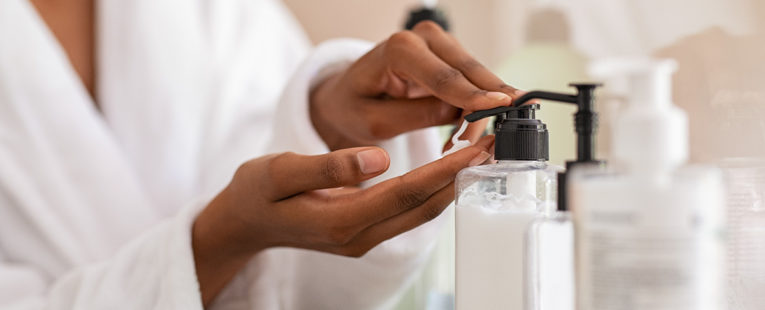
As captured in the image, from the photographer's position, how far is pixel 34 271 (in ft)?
1.88

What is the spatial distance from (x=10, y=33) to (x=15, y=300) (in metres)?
0.26

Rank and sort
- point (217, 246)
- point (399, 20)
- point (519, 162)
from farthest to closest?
point (399, 20) < point (217, 246) < point (519, 162)

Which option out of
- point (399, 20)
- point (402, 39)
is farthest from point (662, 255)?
point (399, 20)

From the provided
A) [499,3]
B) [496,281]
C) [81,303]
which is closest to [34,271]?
[81,303]

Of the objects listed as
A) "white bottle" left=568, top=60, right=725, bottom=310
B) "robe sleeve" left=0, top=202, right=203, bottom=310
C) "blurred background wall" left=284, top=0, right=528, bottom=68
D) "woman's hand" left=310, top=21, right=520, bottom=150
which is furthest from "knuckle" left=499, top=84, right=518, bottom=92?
"blurred background wall" left=284, top=0, right=528, bottom=68

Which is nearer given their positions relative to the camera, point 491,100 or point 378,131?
point 491,100

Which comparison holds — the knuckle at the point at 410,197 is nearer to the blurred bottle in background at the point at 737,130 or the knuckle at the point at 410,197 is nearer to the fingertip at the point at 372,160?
the fingertip at the point at 372,160

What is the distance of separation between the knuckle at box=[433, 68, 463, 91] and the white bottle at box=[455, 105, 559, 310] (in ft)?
0.16

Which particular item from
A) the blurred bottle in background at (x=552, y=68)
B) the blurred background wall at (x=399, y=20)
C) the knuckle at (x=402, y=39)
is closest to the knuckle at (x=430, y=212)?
the knuckle at (x=402, y=39)

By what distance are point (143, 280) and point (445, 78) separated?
241mm

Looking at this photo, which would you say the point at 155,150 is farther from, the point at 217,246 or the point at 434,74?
the point at 434,74

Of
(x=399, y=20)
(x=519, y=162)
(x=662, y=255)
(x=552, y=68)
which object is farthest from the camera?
(x=399, y=20)

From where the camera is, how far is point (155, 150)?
702 millimetres

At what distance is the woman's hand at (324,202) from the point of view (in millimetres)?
323
